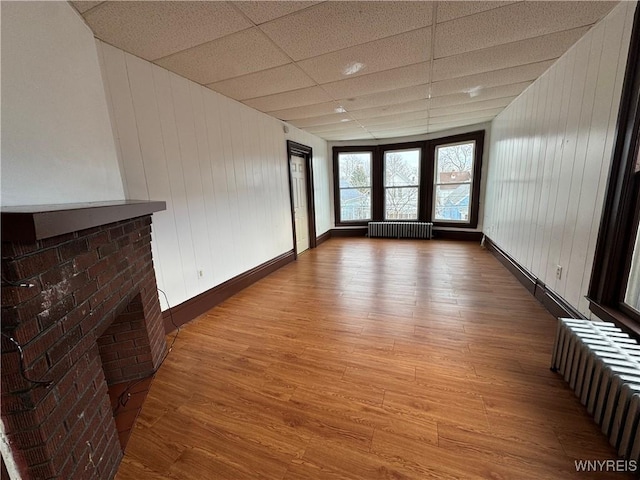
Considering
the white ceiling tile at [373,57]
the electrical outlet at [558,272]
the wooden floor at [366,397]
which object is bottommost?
the wooden floor at [366,397]

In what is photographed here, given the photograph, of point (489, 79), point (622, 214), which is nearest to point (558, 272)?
point (622, 214)

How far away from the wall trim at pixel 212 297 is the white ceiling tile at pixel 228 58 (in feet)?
7.48

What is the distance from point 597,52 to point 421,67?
132cm

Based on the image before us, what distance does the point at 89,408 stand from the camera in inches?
46.2

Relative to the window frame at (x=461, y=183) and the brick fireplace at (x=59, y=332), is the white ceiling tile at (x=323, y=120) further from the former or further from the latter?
the brick fireplace at (x=59, y=332)

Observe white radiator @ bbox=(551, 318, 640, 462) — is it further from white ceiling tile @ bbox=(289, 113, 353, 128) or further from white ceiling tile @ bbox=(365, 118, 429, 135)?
white ceiling tile @ bbox=(365, 118, 429, 135)

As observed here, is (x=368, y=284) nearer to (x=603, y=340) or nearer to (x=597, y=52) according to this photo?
(x=603, y=340)

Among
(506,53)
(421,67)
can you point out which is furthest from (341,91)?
(506,53)

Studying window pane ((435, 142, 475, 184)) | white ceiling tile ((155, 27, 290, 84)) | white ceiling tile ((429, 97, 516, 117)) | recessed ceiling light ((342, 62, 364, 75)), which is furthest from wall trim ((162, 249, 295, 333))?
window pane ((435, 142, 475, 184))

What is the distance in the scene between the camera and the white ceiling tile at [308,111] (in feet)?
12.1

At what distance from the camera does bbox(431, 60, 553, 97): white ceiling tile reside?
2.74 metres

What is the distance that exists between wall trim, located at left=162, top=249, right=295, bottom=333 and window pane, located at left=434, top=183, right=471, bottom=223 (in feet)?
13.7

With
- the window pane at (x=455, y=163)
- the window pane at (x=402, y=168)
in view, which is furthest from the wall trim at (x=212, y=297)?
the window pane at (x=455, y=163)

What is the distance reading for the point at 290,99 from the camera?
3359 mm
